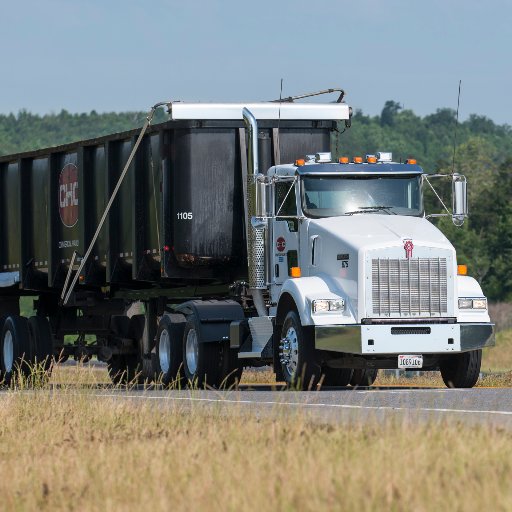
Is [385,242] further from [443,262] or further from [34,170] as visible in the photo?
[34,170]

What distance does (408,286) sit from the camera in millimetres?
20734

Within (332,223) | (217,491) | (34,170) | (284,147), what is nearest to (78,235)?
(34,170)

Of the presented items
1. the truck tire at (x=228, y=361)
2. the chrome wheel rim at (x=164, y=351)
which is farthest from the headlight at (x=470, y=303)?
the chrome wheel rim at (x=164, y=351)

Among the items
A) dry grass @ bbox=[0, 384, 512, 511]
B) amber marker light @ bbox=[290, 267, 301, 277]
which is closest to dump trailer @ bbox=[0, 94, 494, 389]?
amber marker light @ bbox=[290, 267, 301, 277]

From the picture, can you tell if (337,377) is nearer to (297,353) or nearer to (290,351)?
(290,351)

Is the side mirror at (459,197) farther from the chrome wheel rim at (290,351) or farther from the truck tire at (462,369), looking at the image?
the chrome wheel rim at (290,351)

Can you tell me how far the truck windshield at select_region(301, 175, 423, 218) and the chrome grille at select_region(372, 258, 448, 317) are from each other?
1.33 metres

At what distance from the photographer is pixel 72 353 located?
2820 centimetres

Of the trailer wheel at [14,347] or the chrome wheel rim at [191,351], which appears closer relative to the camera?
the chrome wheel rim at [191,351]

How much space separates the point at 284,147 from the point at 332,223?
2695 mm

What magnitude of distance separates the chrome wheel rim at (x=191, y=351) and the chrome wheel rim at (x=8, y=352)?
5196 mm

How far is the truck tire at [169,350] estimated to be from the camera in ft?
77.6

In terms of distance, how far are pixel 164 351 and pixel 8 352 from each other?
4.54 metres

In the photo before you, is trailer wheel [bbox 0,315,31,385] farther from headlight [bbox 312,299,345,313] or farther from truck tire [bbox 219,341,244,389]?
headlight [bbox 312,299,345,313]
